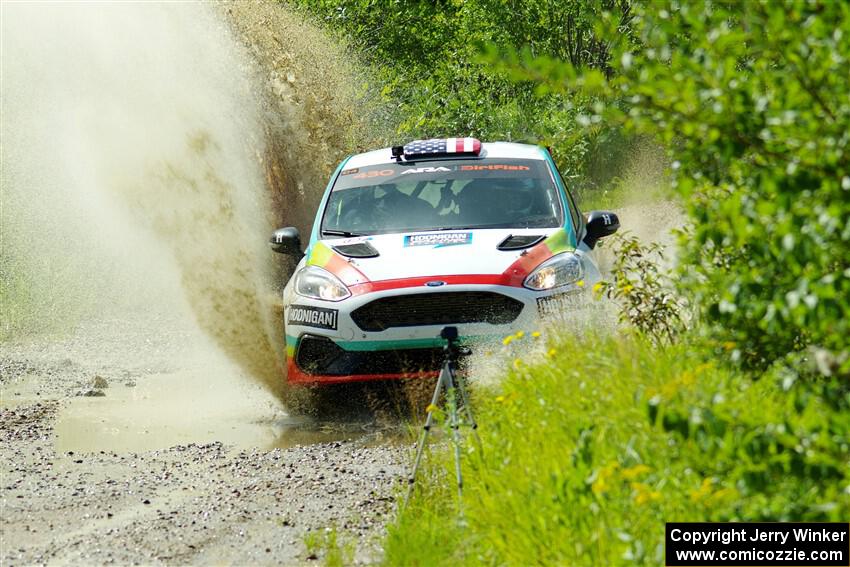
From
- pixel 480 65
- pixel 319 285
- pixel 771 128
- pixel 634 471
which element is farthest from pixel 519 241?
pixel 480 65

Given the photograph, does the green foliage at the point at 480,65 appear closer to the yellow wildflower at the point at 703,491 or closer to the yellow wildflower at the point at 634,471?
the yellow wildflower at the point at 634,471

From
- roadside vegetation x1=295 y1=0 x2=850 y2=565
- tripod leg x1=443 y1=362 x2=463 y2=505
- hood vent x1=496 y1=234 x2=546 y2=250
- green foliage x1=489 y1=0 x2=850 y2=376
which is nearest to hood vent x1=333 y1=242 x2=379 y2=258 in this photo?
hood vent x1=496 y1=234 x2=546 y2=250

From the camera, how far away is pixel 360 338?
26.8ft

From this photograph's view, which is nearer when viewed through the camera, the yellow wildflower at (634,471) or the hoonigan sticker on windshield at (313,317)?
the yellow wildflower at (634,471)

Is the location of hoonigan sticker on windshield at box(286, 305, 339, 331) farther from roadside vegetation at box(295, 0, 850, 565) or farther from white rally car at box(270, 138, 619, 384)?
roadside vegetation at box(295, 0, 850, 565)

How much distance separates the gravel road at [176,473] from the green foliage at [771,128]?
2.26 m

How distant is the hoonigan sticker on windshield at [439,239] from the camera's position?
28.3 feet

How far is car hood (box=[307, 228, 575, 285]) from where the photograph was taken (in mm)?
8242

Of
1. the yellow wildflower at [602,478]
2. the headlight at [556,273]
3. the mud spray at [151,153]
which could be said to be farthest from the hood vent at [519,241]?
the yellow wildflower at [602,478]

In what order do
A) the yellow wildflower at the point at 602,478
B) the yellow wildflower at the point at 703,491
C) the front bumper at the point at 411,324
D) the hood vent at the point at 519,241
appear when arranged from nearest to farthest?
the yellow wildflower at the point at 703,491 < the yellow wildflower at the point at 602,478 < the front bumper at the point at 411,324 < the hood vent at the point at 519,241

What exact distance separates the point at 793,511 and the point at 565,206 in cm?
563

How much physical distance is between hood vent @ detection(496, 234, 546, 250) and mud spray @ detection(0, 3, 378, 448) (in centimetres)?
332

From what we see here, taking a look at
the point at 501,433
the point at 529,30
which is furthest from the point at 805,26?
the point at 529,30

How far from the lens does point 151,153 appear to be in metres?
13.9
